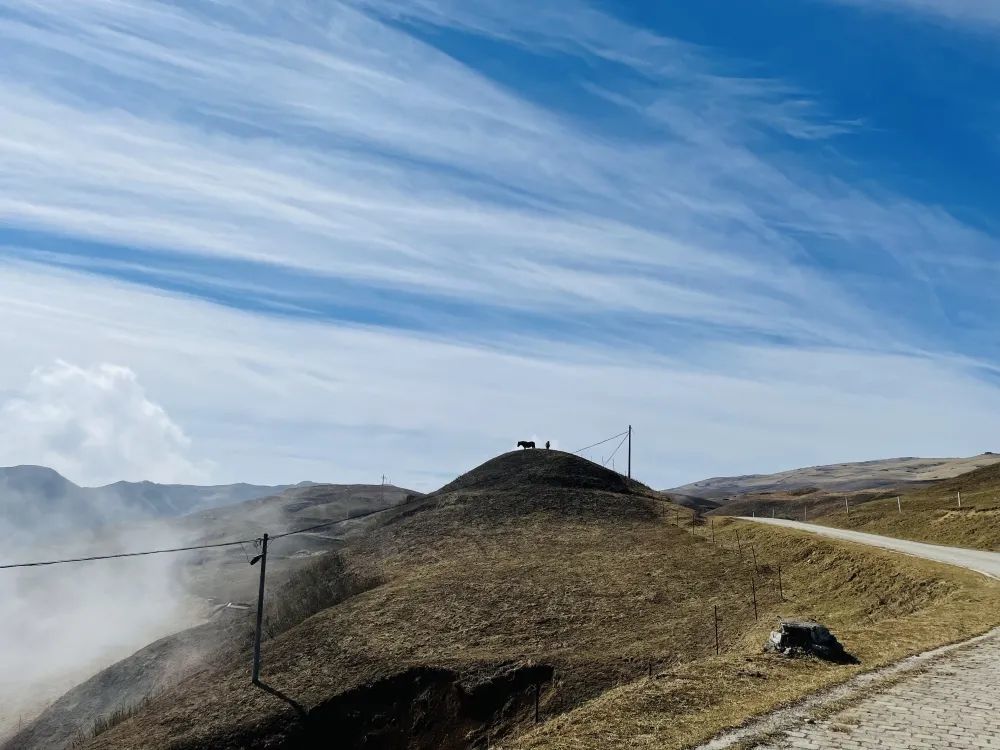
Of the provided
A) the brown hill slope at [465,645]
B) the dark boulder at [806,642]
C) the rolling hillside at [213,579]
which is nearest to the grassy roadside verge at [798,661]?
the dark boulder at [806,642]

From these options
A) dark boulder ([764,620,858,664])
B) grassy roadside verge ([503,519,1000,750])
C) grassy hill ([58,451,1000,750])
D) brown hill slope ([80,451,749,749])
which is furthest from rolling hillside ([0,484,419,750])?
dark boulder ([764,620,858,664])

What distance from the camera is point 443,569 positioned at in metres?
51.0

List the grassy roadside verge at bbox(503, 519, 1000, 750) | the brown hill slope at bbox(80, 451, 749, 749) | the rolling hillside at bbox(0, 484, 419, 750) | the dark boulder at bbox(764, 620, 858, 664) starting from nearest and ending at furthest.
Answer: the grassy roadside verge at bbox(503, 519, 1000, 750) → the dark boulder at bbox(764, 620, 858, 664) → the brown hill slope at bbox(80, 451, 749, 749) → the rolling hillside at bbox(0, 484, 419, 750)

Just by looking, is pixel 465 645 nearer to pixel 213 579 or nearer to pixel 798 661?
pixel 798 661

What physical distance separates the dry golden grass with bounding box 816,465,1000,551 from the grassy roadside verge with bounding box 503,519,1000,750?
896cm

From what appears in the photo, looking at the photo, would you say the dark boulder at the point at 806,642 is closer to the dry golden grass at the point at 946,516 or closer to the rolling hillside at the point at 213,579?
the dry golden grass at the point at 946,516

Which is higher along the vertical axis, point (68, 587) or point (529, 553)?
point (529, 553)

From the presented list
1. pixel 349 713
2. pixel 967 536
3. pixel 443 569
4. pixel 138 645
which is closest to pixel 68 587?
pixel 138 645

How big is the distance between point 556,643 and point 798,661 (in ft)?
53.5

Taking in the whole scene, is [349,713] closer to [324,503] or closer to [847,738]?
[847,738]

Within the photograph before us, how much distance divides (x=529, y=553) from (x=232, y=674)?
21668mm

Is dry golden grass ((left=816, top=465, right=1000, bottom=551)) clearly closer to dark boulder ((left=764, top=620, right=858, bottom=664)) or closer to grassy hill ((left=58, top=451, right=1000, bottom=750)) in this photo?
grassy hill ((left=58, top=451, right=1000, bottom=750))

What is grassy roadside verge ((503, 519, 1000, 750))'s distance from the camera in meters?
16.1

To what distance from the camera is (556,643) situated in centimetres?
3462
